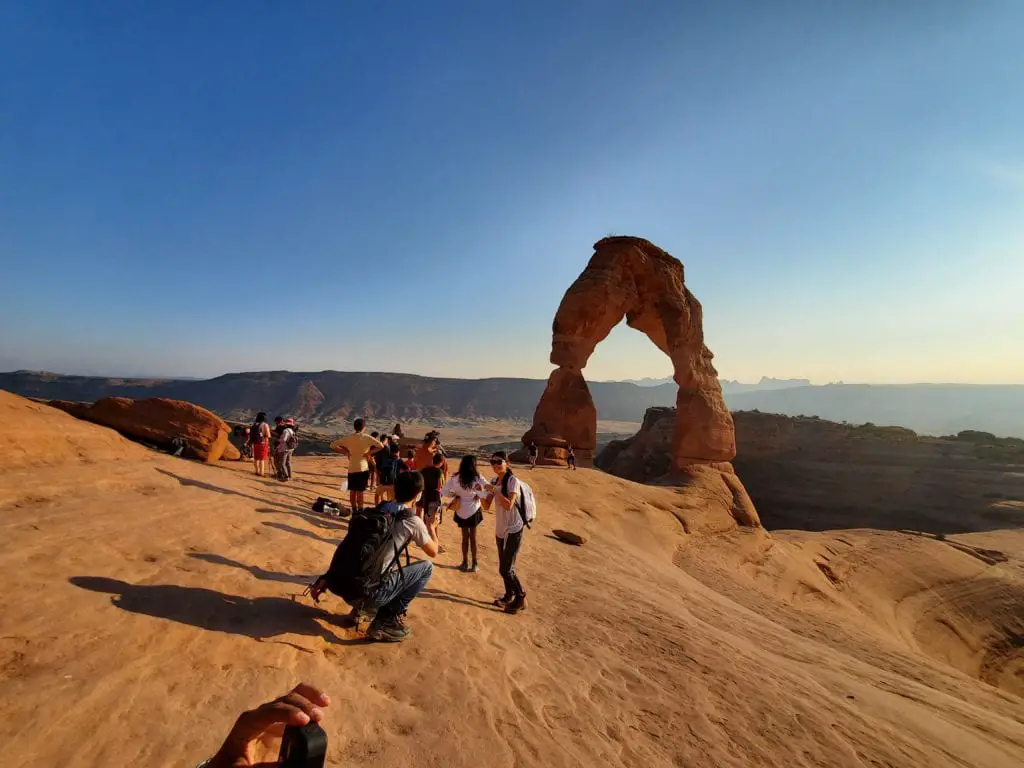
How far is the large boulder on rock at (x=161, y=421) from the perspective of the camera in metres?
11.9

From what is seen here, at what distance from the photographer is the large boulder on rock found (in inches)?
470

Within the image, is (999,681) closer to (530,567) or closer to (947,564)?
(947,564)

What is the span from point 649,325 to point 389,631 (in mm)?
23325

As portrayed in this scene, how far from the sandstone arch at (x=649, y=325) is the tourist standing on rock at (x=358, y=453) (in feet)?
46.7

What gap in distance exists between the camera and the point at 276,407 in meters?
104

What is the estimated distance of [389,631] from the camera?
4543mm


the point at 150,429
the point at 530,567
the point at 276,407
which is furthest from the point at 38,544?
the point at 276,407

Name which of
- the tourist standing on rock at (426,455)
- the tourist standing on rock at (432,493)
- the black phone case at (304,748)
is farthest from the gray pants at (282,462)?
the black phone case at (304,748)

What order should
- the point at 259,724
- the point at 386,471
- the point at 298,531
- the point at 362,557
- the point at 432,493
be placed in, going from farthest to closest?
1. the point at 386,471
2. the point at 432,493
3. the point at 298,531
4. the point at 362,557
5. the point at 259,724

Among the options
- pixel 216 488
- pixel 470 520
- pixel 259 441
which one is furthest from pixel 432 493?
pixel 259 441

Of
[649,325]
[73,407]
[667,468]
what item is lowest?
[667,468]

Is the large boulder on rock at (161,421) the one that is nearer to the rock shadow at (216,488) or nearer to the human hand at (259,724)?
the rock shadow at (216,488)

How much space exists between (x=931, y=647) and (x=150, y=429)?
2257cm

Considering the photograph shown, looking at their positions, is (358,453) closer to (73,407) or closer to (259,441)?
(259,441)
